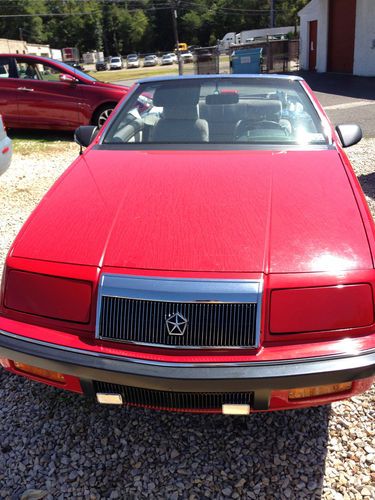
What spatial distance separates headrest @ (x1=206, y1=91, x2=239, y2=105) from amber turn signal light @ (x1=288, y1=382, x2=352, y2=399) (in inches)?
91.5

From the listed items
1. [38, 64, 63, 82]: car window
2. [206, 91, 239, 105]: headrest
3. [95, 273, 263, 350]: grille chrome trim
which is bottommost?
[95, 273, 263, 350]: grille chrome trim

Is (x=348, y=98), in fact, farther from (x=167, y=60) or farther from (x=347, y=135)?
(x=167, y=60)

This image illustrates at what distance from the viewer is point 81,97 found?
8.62m

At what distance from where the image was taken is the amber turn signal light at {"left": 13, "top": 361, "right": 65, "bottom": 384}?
206 centimetres

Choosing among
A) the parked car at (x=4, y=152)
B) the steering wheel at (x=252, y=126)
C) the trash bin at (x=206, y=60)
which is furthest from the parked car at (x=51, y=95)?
the trash bin at (x=206, y=60)

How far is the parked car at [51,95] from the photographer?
864 centimetres

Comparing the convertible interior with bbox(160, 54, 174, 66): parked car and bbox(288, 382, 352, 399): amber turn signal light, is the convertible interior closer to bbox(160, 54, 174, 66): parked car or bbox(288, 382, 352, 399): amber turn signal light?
bbox(288, 382, 352, 399): amber turn signal light

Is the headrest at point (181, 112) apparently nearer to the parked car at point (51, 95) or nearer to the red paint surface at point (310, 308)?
the red paint surface at point (310, 308)

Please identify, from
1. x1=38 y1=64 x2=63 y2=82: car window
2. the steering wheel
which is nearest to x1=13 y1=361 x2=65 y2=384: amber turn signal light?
the steering wheel

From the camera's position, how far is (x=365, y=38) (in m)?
18.7

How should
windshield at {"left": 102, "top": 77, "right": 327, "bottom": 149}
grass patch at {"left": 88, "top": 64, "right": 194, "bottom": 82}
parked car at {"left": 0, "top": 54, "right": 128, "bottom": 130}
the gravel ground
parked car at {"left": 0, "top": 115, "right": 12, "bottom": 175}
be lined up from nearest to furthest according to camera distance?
1. the gravel ground
2. windshield at {"left": 102, "top": 77, "right": 327, "bottom": 149}
3. parked car at {"left": 0, "top": 115, "right": 12, "bottom": 175}
4. parked car at {"left": 0, "top": 54, "right": 128, "bottom": 130}
5. grass patch at {"left": 88, "top": 64, "right": 194, "bottom": 82}

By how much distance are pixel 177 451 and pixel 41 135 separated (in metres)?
8.70

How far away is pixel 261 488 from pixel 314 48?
24.9 m

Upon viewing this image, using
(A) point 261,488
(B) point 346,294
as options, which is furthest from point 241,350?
(A) point 261,488
